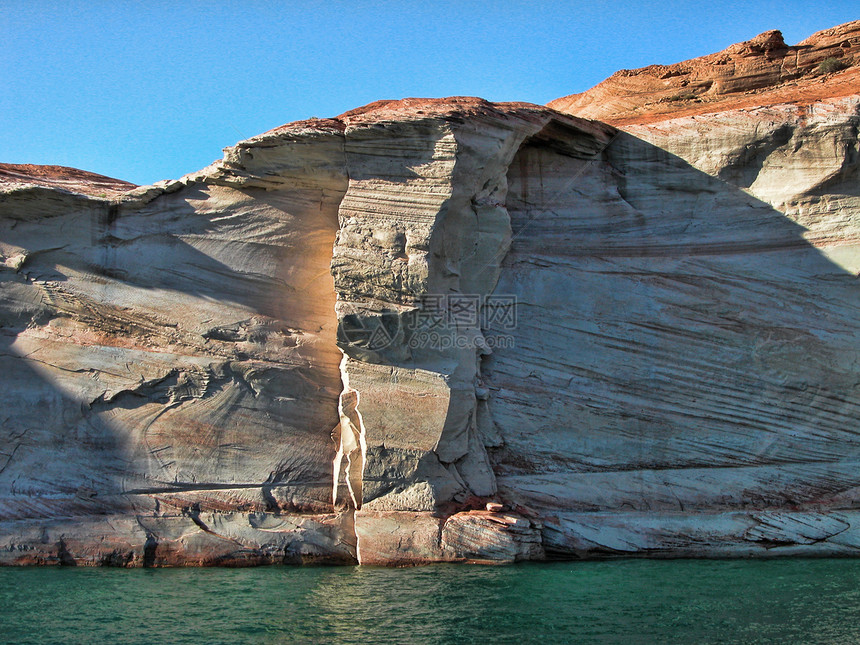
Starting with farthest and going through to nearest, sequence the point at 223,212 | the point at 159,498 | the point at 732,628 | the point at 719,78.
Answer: the point at 719,78, the point at 223,212, the point at 159,498, the point at 732,628

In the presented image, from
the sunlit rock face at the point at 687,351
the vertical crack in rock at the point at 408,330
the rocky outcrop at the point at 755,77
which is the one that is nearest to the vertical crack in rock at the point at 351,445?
the vertical crack in rock at the point at 408,330

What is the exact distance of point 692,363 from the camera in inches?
437

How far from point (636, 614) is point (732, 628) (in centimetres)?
86

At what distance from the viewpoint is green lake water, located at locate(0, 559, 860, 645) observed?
719 centimetres

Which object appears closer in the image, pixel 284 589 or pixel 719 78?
pixel 284 589

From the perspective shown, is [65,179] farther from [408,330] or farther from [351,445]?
[351,445]

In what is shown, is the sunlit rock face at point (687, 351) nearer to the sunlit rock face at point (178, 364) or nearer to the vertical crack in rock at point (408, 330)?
the vertical crack in rock at point (408, 330)

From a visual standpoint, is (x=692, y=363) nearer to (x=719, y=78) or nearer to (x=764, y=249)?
(x=764, y=249)

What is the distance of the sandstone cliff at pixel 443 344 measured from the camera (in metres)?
10.3

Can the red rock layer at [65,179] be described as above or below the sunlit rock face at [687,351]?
above

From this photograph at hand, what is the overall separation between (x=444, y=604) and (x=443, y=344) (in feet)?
11.8

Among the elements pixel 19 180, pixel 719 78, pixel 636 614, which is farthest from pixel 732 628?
pixel 19 180

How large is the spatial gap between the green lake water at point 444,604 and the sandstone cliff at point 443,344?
26.8 inches

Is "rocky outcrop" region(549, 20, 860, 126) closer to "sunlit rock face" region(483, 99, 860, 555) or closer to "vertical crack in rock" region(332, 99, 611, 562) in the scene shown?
→ "sunlit rock face" region(483, 99, 860, 555)
